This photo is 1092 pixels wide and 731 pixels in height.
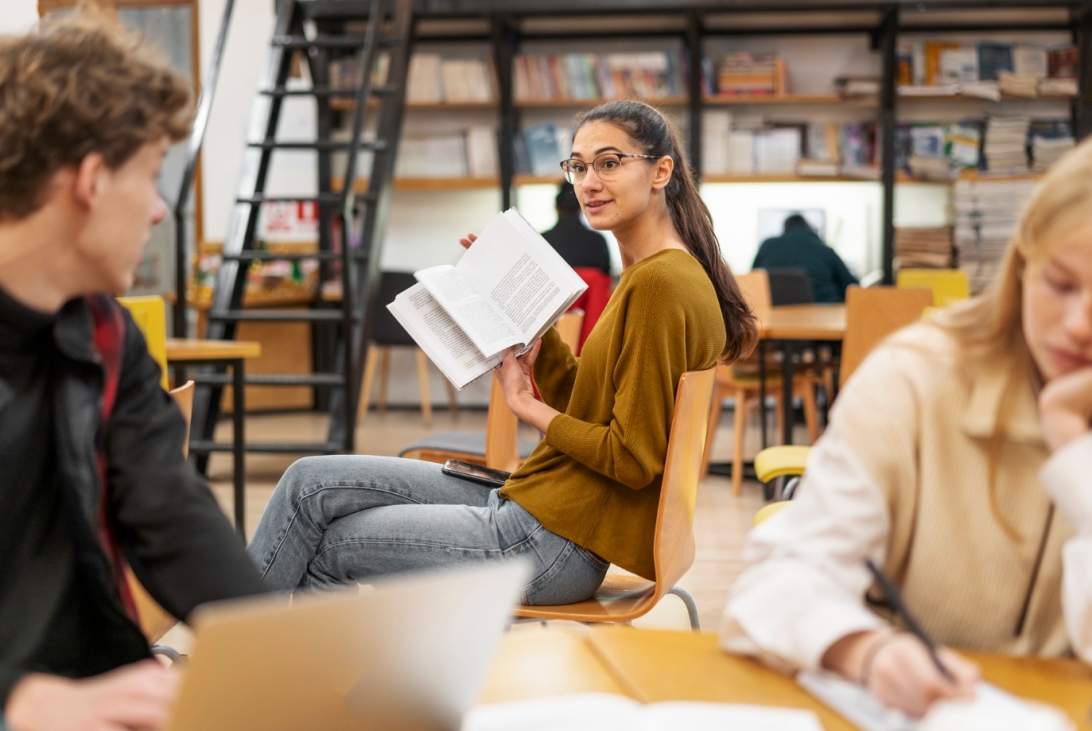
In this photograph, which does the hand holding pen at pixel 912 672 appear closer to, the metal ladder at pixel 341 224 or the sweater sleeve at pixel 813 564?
the sweater sleeve at pixel 813 564

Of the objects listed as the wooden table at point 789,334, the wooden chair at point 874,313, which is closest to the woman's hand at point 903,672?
the wooden chair at point 874,313

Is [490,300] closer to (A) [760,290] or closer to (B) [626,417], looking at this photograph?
(B) [626,417]

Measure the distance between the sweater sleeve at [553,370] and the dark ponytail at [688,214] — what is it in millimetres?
306

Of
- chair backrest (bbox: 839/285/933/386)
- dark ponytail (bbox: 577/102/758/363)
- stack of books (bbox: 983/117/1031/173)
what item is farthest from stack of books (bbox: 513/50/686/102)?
dark ponytail (bbox: 577/102/758/363)

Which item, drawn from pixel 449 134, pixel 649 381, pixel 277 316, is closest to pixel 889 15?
pixel 449 134

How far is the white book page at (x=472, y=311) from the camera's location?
6.36 ft

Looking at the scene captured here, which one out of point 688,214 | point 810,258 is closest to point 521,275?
point 688,214

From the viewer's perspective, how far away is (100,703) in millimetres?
764

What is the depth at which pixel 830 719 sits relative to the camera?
2.56 feet

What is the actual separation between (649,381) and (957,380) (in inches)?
33.0

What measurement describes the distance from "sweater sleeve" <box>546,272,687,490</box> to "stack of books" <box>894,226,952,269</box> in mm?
5081

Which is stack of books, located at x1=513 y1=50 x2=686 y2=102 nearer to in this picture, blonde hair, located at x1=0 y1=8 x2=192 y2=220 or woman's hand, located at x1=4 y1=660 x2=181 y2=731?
blonde hair, located at x1=0 y1=8 x2=192 y2=220

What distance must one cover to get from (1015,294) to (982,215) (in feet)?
19.2

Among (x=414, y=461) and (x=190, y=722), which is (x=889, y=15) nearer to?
(x=414, y=461)
